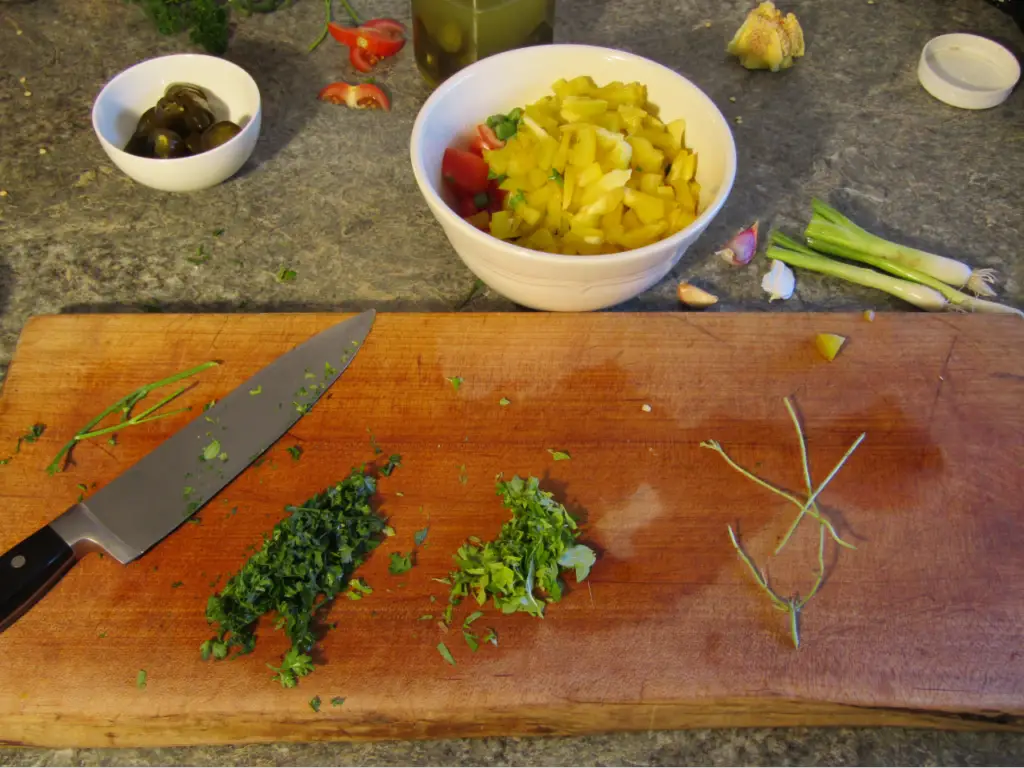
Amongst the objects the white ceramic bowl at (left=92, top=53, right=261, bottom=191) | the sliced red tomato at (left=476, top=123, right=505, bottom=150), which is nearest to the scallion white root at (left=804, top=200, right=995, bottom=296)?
the sliced red tomato at (left=476, top=123, right=505, bottom=150)

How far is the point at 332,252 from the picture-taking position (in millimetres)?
1726

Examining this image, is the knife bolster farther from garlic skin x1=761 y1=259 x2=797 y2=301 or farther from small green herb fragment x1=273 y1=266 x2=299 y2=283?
garlic skin x1=761 y1=259 x2=797 y2=301

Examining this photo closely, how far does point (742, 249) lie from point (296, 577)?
106 cm

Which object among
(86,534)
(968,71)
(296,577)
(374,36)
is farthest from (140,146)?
(968,71)

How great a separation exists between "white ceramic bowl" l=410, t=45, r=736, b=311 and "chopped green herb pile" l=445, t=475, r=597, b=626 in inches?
14.9

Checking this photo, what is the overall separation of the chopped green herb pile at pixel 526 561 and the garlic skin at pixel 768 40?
1.35 meters

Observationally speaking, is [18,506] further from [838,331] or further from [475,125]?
[838,331]

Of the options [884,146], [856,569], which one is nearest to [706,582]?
[856,569]

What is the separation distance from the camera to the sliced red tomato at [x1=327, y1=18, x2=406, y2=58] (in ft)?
6.63

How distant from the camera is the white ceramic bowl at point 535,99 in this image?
136 cm

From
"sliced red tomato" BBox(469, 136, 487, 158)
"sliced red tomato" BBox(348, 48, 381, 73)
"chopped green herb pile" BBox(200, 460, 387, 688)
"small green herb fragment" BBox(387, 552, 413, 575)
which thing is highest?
"sliced red tomato" BBox(469, 136, 487, 158)

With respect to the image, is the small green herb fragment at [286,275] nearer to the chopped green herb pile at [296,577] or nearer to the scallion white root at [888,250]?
the chopped green herb pile at [296,577]

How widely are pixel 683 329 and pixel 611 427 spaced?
0.25 meters

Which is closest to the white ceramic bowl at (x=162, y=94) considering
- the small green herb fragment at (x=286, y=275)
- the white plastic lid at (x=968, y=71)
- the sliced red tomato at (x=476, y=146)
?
the small green herb fragment at (x=286, y=275)
